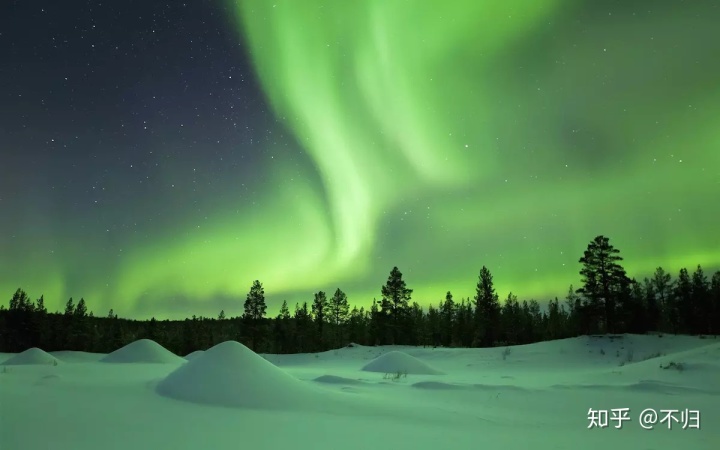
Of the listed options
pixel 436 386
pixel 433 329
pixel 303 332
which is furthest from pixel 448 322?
pixel 436 386

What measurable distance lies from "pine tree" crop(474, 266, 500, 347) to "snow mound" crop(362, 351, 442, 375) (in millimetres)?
29020

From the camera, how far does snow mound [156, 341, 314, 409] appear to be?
27.9 feet

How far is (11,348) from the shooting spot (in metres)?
66.4

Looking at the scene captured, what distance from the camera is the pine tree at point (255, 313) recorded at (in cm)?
5938

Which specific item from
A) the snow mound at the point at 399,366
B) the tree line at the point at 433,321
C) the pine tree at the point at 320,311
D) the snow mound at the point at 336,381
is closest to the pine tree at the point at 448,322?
the tree line at the point at 433,321

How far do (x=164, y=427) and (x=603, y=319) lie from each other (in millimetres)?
41692

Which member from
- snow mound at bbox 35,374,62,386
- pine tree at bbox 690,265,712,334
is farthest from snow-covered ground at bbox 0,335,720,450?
pine tree at bbox 690,265,712,334

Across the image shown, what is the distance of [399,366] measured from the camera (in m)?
22.5

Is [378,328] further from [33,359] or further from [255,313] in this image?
[33,359]

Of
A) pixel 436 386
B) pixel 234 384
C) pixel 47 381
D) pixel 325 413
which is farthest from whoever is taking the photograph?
pixel 436 386

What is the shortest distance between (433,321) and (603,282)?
1678 inches

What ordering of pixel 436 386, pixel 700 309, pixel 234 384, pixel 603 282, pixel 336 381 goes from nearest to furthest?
pixel 234 384 → pixel 436 386 → pixel 336 381 → pixel 603 282 → pixel 700 309

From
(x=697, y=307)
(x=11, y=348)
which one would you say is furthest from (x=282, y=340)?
(x=697, y=307)

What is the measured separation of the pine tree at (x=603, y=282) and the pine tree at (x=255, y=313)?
41.6 meters
